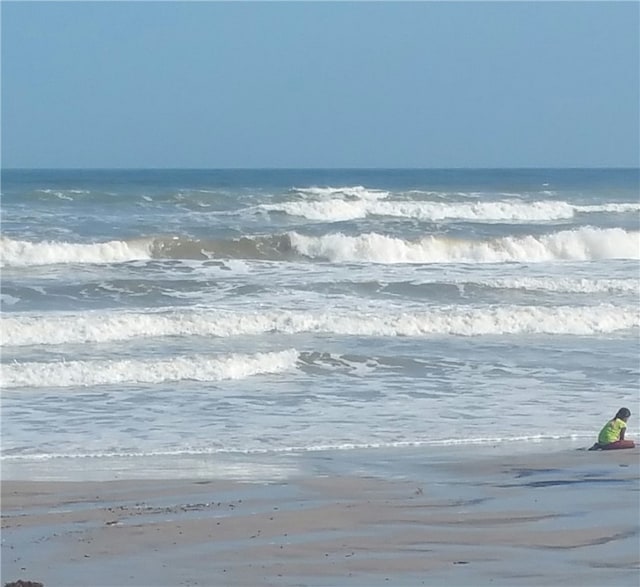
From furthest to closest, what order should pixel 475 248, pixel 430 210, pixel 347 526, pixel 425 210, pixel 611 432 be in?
pixel 430 210 → pixel 425 210 → pixel 475 248 → pixel 611 432 → pixel 347 526

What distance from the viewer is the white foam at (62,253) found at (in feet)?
74.1

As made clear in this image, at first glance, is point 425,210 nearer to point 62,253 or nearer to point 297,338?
point 62,253

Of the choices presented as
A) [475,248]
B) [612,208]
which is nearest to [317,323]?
[475,248]

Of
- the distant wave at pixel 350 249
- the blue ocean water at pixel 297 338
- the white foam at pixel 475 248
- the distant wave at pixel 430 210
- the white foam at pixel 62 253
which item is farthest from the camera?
the distant wave at pixel 430 210

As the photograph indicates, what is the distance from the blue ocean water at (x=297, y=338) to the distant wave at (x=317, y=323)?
33 millimetres

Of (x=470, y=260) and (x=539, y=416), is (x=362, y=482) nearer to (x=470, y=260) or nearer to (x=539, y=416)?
(x=539, y=416)

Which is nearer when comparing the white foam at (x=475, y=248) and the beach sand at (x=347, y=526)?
the beach sand at (x=347, y=526)

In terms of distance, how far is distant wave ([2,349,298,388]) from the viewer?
12.3m

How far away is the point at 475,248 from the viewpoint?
2725 cm

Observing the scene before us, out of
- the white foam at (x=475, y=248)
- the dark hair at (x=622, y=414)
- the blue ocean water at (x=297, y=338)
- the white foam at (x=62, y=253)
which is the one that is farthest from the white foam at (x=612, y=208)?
the dark hair at (x=622, y=414)

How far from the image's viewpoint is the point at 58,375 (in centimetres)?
1235

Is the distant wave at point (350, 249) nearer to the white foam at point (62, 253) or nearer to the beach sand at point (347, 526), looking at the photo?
the white foam at point (62, 253)

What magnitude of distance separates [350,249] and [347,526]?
64.0 feet

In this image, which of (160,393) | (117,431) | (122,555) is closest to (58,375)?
(160,393)
